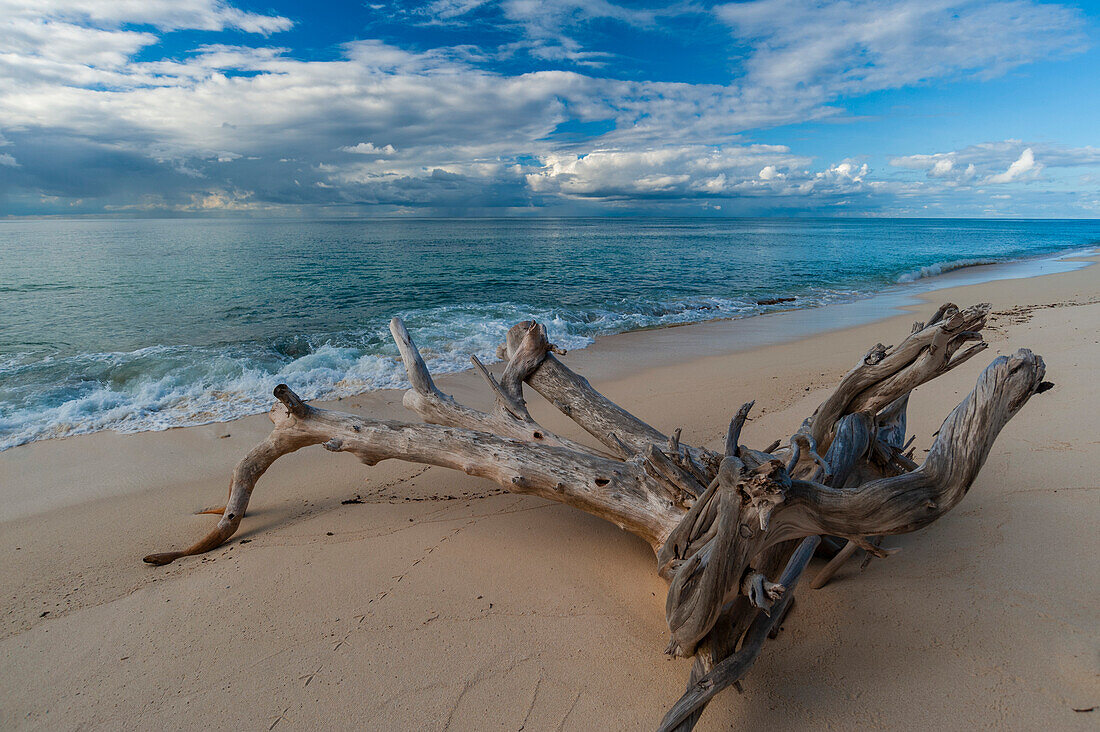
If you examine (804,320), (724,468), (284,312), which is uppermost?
(724,468)

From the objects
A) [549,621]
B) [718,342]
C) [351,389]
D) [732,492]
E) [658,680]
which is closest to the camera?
[732,492]

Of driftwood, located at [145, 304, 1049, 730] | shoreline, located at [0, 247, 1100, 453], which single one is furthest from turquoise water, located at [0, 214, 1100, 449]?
driftwood, located at [145, 304, 1049, 730]

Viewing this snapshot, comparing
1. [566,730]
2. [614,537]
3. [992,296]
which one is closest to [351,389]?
[614,537]

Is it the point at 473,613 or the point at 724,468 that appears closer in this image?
the point at 724,468

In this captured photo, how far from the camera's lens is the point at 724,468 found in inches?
82.9

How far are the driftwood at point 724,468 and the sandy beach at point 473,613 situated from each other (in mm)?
305

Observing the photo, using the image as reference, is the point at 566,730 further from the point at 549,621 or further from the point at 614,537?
the point at 614,537

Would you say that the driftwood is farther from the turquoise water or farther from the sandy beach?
the turquoise water

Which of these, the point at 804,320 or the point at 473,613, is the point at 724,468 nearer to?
the point at 473,613

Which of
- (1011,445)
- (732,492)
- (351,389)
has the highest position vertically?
(732,492)

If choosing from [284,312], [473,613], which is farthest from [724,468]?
[284,312]

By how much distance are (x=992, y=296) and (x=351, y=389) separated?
723 inches

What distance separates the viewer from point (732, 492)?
213cm

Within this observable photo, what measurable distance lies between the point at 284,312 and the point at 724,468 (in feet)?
49.1
